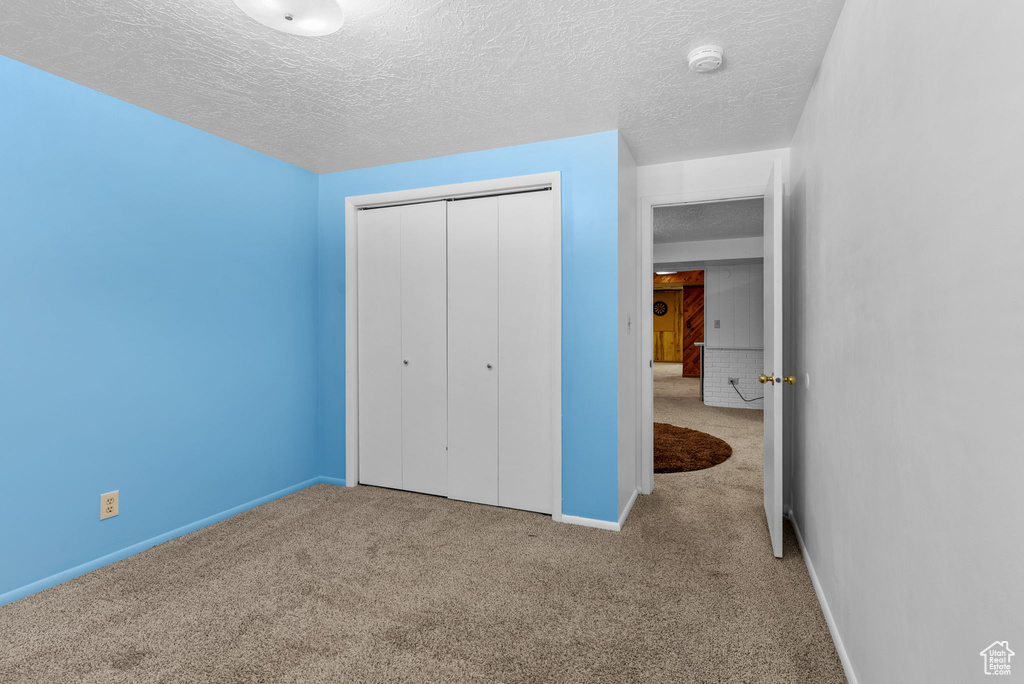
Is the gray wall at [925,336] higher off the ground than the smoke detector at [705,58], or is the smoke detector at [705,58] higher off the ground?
the smoke detector at [705,58]

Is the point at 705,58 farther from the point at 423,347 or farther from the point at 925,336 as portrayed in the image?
the point at 423,347

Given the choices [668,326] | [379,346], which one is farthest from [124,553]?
[668,326]

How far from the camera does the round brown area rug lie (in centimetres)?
429

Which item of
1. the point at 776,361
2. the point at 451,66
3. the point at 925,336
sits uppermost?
the point at 451,66

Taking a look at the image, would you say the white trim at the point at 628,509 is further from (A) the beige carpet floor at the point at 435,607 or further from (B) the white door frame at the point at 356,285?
(B) the white door frame at the point at 356,285

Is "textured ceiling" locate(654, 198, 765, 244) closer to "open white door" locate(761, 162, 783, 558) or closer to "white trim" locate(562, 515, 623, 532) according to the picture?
"open white door" locate(761, 162, 783, 558)

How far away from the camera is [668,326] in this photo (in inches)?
544

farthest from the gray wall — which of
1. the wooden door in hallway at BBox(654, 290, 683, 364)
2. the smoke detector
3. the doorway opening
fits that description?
the wooden door in hallway at BBox(654, 290, 683, 364)

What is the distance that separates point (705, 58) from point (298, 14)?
153 cm

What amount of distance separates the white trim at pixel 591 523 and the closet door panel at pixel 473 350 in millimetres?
508

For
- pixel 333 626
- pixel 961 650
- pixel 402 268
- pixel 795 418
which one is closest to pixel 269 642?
pixel 333 626

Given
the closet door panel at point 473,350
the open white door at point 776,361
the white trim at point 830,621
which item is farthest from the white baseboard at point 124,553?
the white trim at point 830,621

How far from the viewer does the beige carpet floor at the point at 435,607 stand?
69.4 inches

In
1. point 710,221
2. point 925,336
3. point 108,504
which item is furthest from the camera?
point 710,221
